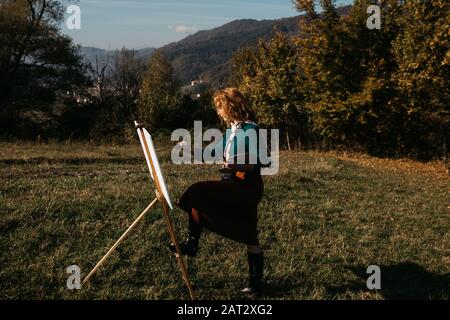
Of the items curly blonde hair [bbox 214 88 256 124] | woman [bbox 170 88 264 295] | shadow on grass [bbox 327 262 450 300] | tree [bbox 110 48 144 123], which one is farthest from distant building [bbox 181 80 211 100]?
woman [bbox 170 88 264 295]

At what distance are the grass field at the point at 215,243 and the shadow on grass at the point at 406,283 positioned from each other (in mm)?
18

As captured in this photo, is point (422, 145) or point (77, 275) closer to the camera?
point (77, 275)

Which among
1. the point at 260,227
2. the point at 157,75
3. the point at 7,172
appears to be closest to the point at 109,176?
the point at 7,172

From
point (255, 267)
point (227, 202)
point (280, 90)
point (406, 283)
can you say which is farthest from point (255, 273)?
point (280, 90)

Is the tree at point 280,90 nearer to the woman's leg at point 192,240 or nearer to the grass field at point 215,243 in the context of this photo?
the grass field at point 215,243

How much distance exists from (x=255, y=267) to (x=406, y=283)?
2.50 m

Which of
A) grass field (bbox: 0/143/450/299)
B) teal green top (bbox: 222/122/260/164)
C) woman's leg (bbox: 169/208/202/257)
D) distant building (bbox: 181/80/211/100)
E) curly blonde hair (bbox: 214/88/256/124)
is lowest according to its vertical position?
grass field (bbox: 0/143/450/299)

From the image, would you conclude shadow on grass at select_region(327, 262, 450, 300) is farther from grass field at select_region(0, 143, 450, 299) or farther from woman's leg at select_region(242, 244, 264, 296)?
woman's leg at select_region(242, 244, 264, 296)

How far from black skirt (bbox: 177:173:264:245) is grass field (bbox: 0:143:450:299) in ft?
3.21

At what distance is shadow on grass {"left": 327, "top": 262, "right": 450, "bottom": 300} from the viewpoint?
6512 mm

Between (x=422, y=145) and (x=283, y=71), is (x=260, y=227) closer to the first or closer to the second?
(x=422, y=145)

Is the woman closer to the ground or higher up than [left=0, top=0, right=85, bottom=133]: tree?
closer to the ground

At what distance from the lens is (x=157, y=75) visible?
80188 millimetres
